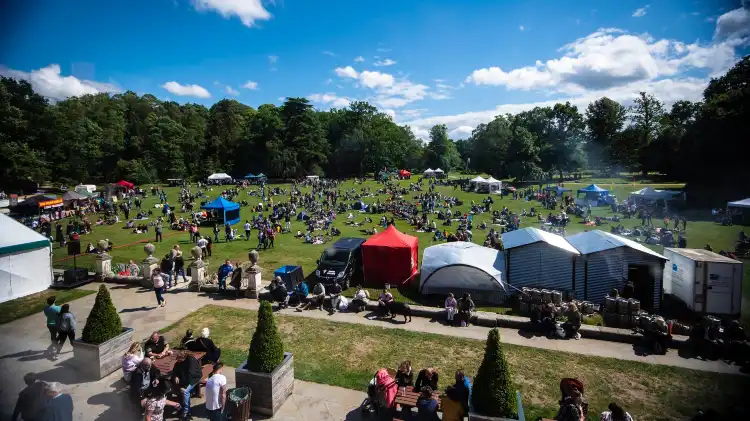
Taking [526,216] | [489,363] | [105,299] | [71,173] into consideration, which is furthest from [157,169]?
[489,363]

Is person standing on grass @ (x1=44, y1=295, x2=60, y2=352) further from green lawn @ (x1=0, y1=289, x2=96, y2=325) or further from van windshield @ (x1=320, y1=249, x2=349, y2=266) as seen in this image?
van windshield @ (x1=320, y1=249, x2=349, y2=266)

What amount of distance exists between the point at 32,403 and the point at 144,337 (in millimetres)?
5014

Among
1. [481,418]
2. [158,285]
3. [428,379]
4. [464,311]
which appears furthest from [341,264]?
[481,418]

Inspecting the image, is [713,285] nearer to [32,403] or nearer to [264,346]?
[264,346]

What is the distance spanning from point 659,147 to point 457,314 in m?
49.5

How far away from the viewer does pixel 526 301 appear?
1205 centimetres

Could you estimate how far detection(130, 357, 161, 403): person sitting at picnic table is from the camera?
664 cm

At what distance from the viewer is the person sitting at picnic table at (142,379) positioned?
261 inches

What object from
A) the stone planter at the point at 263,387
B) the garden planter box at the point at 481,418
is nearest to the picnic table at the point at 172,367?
the stone planter at the point at 263,387

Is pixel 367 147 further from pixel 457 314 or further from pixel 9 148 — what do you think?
pixel 457 314

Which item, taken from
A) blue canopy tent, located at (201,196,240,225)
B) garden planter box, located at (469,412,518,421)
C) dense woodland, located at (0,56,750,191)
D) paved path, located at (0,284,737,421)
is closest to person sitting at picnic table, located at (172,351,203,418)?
paved path, located at (0,284,737,421)

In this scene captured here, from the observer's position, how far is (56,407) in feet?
17.3

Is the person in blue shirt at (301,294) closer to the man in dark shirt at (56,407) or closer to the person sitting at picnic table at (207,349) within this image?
the person sitting at picnic table at (207,349)

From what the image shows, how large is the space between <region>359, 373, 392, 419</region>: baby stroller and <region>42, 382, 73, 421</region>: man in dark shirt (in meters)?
4.52
